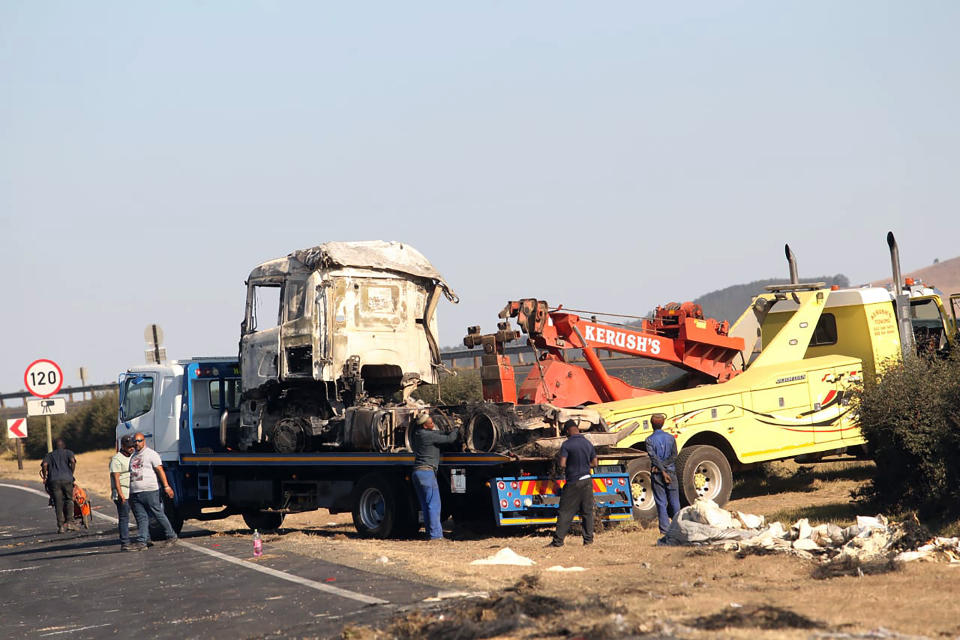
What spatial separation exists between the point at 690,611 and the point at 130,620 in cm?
498

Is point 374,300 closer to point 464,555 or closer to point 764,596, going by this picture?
point 464,555

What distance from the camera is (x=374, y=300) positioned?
17391 millimetres

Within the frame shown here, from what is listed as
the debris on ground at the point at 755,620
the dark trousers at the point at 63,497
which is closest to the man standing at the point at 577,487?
the debris on ground at the point at 755,620

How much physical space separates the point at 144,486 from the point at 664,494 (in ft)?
23.2

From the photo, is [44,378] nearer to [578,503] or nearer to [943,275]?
[578,503]

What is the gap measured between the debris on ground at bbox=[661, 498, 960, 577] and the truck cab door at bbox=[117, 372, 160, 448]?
9.58m

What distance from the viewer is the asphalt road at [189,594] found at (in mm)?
9430

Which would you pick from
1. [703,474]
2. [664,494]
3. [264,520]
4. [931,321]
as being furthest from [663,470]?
[931,321]

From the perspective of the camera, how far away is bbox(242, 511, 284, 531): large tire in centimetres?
1923

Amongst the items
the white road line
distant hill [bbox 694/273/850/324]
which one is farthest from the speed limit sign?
distant hill [bbox 694/273/850/324]

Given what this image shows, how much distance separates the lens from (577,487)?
13.6 metres

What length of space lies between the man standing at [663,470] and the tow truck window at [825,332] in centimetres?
542

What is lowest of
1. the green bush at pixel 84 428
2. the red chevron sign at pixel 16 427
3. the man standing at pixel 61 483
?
the man standing at pixel 61 483

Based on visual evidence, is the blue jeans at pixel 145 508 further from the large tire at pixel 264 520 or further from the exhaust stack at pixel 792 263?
the exhaust stack at pixel 792 263
